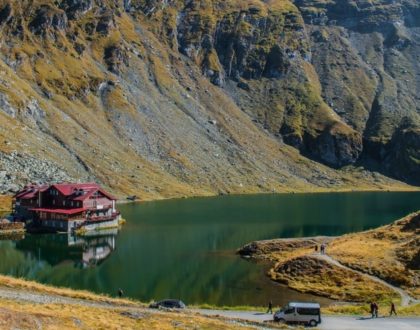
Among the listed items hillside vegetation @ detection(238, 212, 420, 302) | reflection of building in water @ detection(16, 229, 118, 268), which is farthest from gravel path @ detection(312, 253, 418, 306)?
reflection of building in water @ detection(16, 229, 118, 268)

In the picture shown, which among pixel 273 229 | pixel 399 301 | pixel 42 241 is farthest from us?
pixel 273 229

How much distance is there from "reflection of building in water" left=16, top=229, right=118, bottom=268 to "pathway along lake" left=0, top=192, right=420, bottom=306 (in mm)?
166

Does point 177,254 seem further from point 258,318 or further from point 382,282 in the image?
point 258,318

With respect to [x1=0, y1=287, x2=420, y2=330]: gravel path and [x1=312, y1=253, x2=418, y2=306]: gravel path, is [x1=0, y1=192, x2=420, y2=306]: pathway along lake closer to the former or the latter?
[x1=312, y1=253, x2=418, y2=306]: gravel path

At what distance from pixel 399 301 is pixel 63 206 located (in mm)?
94050

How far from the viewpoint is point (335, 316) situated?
5503cm

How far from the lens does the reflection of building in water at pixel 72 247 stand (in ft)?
318

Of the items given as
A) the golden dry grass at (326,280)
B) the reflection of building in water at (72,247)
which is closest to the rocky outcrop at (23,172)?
the reflection of building in water at (72,247)

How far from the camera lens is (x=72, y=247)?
110125 mm

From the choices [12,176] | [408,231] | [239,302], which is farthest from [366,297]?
[12,176]

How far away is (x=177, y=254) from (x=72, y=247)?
2210 centimetres

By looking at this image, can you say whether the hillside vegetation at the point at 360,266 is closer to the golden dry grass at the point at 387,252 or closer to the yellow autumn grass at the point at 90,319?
the golden dry grass at the point at 387,252

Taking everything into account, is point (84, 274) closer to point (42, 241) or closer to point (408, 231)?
point (42, 241)

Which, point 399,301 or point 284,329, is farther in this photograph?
point 399,301
